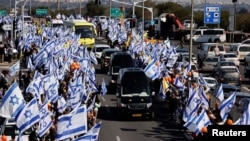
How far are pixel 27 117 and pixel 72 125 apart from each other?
203cm

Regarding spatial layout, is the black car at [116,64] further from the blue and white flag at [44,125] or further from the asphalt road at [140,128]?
the blue and white flag at [44,125]

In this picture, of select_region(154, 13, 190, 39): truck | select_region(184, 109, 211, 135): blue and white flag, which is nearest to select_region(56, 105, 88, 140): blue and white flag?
select_region(184, 109, 211, 135): blue and white flag

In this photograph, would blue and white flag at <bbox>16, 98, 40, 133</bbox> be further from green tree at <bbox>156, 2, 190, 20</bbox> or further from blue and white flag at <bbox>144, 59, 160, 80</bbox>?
green tree at <bbox>156, 2, 190, 20</bbox>

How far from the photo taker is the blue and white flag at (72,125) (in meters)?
17.3

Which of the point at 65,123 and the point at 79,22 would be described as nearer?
the point at 65,123

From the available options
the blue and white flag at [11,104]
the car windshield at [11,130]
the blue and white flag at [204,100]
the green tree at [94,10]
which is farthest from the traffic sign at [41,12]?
the blue and white flag at [11,104]

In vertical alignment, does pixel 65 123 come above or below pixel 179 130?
above

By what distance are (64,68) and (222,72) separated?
10.4 m

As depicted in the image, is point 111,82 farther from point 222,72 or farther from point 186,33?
point 186,33

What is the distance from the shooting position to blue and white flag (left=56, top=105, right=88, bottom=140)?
17328 millimetres

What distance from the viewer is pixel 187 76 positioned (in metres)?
33.4

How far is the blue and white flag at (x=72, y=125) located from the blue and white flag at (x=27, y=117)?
161cm

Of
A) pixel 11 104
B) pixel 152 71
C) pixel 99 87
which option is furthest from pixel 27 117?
pixel 152 71

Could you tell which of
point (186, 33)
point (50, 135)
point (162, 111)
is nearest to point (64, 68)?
point (162, 111)
